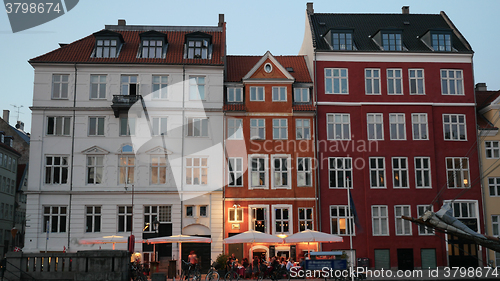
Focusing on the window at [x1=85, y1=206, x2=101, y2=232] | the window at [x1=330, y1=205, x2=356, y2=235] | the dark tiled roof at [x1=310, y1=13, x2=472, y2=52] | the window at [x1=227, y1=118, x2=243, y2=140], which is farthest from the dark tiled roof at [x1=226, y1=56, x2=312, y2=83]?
the window at [x1=85, y1=206, x2=101, y2=232]

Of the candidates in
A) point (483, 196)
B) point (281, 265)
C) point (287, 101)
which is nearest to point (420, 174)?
point (483, 196)

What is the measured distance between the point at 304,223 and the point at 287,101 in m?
9.73

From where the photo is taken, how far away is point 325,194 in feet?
133

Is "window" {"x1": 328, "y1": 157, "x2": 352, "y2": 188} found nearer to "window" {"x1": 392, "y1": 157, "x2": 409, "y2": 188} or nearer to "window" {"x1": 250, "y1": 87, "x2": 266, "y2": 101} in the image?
"window" {"x1": 392, "y1": 157, "x2": 409, "y2": 188}

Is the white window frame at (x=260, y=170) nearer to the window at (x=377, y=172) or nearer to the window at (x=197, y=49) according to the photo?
the window at (x=377, y=172)

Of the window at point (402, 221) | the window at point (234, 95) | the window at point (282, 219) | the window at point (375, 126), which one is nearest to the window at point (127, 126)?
the window at point (234, 95)

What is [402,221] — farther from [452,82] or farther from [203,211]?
[203,211]

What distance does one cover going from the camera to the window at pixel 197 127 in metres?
40.9

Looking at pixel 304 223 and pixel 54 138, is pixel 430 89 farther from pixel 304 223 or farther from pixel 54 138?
pixel 54 138

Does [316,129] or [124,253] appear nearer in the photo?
[124,253]

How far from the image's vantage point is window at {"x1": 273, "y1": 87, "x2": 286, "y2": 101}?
41.8 m

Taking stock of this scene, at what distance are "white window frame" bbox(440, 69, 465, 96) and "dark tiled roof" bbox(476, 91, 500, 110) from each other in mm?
3227

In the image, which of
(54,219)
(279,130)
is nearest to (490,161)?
(279,130)

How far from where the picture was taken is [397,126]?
42.0 m
